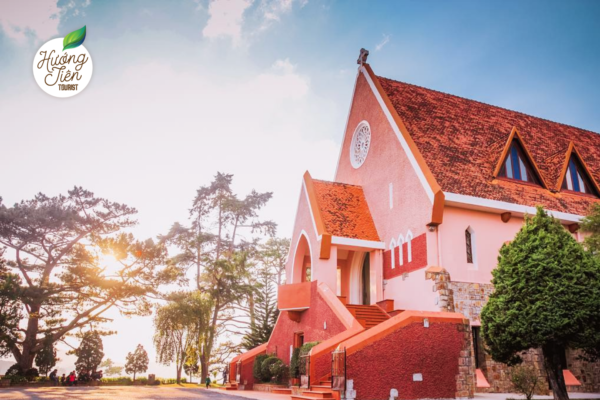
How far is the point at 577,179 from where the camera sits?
19375 millimetres

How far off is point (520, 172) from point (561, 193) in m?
1.77

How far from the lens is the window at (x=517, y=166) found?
18.0 meters

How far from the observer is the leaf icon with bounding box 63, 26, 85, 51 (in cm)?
1505

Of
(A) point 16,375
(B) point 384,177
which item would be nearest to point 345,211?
(B) point 384,177

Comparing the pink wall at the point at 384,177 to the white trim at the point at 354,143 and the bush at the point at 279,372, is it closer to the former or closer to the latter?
the white trim at the point at 354,143

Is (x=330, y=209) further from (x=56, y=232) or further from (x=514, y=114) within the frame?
(x=56, y=232)

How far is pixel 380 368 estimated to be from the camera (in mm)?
11422

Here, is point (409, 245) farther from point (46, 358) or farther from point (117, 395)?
point (46, 358)

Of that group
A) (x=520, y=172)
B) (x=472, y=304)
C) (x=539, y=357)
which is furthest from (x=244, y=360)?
(x=520, y=172)

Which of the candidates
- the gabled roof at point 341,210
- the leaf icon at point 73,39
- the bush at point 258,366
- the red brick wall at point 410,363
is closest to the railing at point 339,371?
the red brick wall at point 410,363

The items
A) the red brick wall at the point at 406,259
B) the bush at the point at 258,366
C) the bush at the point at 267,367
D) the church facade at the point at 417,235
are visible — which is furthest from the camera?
the bush at the point at 258,366

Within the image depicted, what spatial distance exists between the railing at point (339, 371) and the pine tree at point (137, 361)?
2056cm

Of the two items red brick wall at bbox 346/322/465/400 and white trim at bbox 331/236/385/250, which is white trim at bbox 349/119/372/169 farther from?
red brick wall at bbox 346/322/465/400

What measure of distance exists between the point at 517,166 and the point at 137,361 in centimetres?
2292
